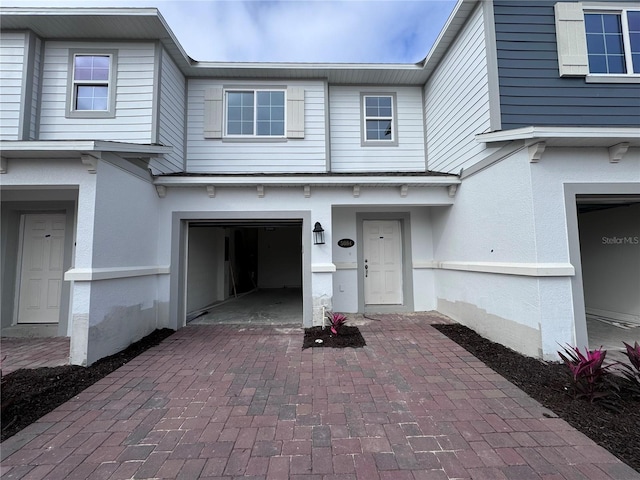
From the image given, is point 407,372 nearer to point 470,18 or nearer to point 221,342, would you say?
point 221,342

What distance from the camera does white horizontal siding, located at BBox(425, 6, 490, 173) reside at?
15.6ft

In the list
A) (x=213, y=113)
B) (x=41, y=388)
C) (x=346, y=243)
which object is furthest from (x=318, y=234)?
(x=41, y=388)

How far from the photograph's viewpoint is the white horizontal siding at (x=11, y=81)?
523cm

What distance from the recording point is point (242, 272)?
37.0 ft

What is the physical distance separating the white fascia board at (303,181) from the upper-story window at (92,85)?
6.24ft

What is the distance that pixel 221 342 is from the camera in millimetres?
4824

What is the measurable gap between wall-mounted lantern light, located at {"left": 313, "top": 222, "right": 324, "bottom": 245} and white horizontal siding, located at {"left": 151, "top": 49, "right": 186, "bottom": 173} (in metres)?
3.28

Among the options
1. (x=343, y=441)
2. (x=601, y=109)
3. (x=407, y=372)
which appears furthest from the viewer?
(x=601, y=109)

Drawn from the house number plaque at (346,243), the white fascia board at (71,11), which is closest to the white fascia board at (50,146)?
the white fascia board at (71,11)

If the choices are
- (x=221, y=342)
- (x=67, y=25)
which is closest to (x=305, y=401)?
(x=221, y=342)

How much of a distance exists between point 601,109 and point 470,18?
263cm

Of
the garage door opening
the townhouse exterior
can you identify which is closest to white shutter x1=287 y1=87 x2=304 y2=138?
the townhouse exterior

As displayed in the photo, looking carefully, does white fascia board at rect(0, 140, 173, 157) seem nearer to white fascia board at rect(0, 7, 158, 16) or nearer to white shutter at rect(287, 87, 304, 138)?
white fascia board at rect(0, 7, 158, 16)

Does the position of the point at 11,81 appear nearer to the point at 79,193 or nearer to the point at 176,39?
the point at 176,39
